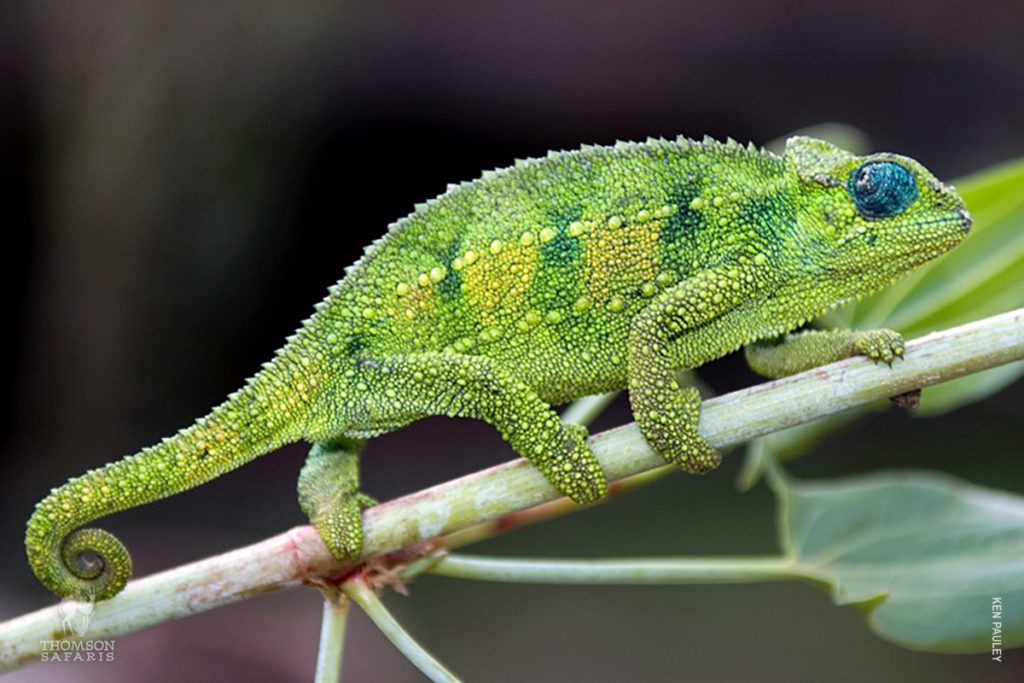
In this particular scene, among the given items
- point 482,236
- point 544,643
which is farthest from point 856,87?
point 482,236

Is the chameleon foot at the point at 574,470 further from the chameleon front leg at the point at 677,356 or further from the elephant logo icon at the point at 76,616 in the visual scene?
the elephant logo icon at the point at 76,616

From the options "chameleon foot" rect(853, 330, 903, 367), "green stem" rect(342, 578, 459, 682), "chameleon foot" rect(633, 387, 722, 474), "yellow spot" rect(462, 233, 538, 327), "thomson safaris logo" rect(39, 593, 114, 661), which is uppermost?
"yellow spot" rect(462, 233, 538, 327)

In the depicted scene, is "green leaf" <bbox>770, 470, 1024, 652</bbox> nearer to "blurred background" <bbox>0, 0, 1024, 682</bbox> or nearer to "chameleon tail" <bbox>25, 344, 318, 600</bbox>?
"chameleon tail" <bbox>25, 344, 318, 600</bbox>

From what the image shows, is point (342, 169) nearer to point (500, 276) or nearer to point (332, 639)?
point (500, 276)

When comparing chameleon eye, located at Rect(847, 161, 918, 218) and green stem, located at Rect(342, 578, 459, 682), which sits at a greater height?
chameleon eye, located at Rect(847, 161, 918, 218)

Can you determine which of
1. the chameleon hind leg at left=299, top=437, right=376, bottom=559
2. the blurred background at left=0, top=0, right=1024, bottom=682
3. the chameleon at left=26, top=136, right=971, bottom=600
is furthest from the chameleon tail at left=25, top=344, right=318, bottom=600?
the blurred background at left=0, top=0, right=1024, bottom=682

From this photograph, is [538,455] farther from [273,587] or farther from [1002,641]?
[1002,641]

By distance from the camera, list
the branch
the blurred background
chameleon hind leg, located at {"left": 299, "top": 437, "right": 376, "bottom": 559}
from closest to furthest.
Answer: the branch, chameleon hind leg, located at {"left": 299, "top": 437, "right": 376, "bottom": 559}, the blurred background

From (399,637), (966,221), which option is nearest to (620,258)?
(966,221)
